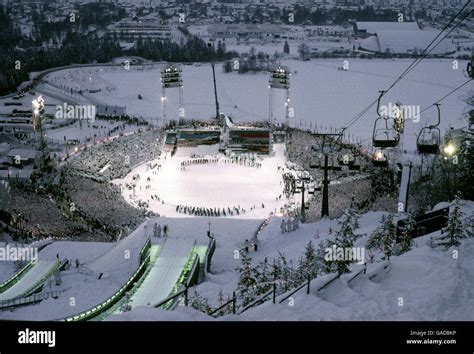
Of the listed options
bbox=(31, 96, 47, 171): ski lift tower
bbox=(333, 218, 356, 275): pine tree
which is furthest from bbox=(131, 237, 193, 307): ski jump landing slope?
bbox=(31, 96, 47, 171): ski lift tower

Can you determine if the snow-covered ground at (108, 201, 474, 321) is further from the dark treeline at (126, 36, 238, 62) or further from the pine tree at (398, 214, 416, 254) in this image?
the dark treeline at (126, 36, 238, 62)

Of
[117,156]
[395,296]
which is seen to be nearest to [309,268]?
[395,296]

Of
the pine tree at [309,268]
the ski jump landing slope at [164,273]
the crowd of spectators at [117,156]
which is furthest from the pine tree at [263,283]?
the crowd of spectators at [117,156]

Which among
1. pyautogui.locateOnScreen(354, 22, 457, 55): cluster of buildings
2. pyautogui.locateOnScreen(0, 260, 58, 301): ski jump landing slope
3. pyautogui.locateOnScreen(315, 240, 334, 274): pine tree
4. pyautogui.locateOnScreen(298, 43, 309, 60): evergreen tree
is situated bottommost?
pyautogui.locateOnScreen(0, 260, 58, 301): ski jump landing slope

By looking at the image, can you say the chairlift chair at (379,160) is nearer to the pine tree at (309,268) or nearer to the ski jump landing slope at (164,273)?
the ski jump landing slope at (164,273)

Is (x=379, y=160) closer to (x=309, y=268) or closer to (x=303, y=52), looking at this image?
(x=309, y=268)
